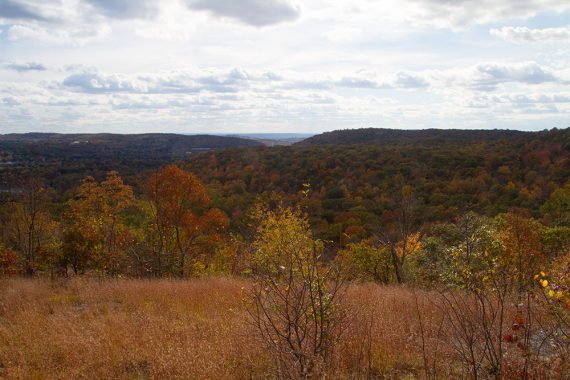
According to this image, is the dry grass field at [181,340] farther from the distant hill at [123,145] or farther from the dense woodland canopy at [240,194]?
the distant hill at [123,145]

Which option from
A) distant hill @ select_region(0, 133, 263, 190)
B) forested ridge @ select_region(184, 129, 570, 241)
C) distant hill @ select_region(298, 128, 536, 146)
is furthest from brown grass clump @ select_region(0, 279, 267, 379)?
distant hill @ select_region(298, 128, 536, 146)

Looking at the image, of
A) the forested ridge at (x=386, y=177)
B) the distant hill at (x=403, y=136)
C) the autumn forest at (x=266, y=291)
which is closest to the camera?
the autumn forest at (x=266, y=291)

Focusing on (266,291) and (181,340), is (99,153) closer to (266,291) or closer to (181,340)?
(181,340)

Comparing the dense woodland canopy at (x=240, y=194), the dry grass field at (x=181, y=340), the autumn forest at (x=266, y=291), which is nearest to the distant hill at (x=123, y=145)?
the dense woodland canopy at (x=240, y=194)

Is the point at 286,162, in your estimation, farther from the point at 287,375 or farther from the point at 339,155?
the point at 287,375

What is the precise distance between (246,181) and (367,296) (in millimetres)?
56357

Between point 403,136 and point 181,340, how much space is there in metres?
109

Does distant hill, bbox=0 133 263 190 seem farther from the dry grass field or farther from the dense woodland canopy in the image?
the dry grass field

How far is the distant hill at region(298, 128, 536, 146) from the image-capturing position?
96.3 metres

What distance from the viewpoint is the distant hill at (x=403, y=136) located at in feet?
316

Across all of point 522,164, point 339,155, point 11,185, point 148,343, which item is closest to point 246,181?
point 339,155

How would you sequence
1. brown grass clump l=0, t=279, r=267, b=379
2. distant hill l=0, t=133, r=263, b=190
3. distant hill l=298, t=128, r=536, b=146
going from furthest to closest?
distant hill l=298, t=128, r=536, b=146, distant hill l=0, t=133, r=263, b=190, brown grass clump l=0, t=279, r=267, b=379

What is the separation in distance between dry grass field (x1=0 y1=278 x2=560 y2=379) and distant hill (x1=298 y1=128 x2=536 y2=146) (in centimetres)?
9325

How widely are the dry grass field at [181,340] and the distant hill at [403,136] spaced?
93247mm
